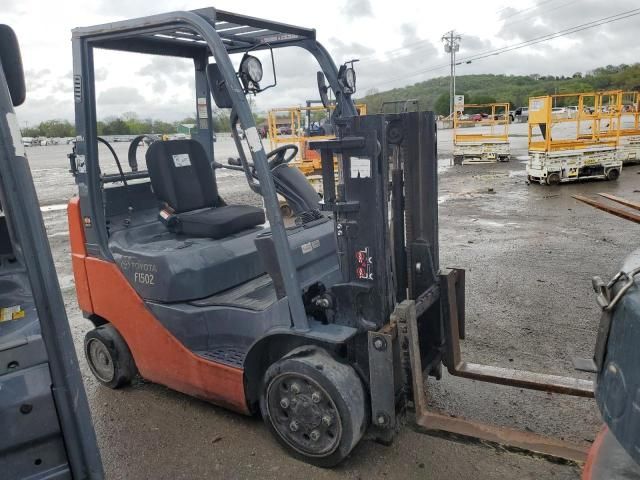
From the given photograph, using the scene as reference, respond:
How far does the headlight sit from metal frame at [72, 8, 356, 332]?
85 millimetres

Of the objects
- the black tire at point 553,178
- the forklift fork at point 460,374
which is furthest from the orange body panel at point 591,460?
the black tire at point 553,178

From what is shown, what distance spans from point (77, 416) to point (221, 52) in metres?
2.02

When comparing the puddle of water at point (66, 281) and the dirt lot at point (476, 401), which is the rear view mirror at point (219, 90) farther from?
the puddle of water at point (66, 281)

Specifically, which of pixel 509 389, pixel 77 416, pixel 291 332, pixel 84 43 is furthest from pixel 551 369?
pixel 84 43

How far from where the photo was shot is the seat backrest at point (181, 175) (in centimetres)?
423

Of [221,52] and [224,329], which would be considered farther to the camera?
[224,329]

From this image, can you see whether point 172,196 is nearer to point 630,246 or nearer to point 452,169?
point 630,246

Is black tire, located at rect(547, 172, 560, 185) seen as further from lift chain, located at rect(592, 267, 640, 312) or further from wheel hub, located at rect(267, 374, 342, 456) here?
lift chain, located at rect(592, 267, 640, 312)

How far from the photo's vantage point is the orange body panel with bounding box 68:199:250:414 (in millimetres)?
3568

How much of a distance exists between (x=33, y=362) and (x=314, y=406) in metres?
1.63

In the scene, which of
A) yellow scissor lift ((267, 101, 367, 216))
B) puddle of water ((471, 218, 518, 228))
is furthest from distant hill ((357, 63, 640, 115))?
puddle of water ((471, 218, 518, 228))

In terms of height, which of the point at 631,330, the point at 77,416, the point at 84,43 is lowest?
the point at 77,416

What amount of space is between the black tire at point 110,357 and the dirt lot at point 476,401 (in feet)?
0.40

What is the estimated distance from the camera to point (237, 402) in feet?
11.6
